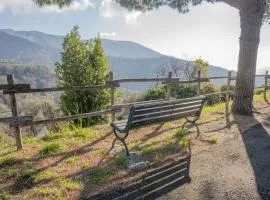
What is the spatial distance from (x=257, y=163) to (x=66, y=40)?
67.7 feet

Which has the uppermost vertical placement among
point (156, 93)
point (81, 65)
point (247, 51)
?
point (247, 51)

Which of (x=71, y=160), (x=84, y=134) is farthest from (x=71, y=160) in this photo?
(x=84, y=134)

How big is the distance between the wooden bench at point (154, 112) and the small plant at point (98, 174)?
2.56 feet

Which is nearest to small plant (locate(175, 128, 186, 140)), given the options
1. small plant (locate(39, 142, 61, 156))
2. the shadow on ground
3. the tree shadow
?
the tree shadow

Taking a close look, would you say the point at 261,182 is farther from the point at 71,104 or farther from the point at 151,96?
the point at 151,96

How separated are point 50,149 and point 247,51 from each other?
7.09m

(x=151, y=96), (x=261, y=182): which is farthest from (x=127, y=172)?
(x=151, y=96)

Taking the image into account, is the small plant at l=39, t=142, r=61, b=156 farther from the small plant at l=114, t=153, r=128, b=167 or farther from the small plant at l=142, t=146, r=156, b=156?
the small plant at l=142, t=146, r=156, b=156

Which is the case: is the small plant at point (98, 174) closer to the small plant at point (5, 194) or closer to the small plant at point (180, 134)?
the small plant at point (5, 194)

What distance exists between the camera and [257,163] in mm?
6152

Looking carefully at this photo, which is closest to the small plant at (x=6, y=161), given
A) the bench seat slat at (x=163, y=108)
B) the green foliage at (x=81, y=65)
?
the bench seat slat at (x=163, y=108)

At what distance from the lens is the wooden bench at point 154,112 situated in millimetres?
6227

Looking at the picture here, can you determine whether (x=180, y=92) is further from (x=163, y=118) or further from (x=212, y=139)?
(x=163, y=118)

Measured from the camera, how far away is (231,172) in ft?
18.5
